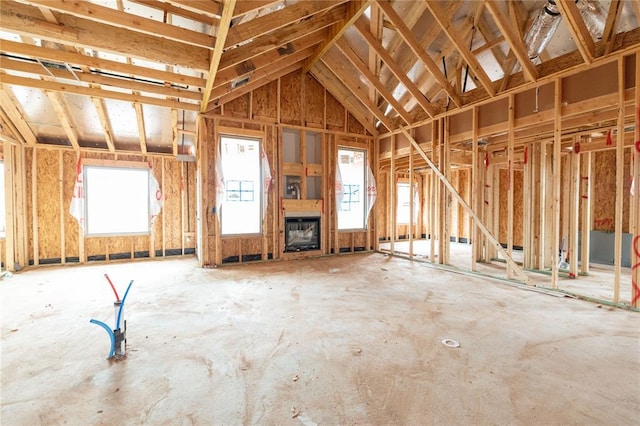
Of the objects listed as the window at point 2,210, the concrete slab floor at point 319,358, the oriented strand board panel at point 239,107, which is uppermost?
the oriented strand board panel at point 239,107

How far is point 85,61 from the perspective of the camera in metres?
3.67

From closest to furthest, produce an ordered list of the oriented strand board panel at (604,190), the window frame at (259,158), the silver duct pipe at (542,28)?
the silver duct pipe at (542,28) < the window frame at (259,158) < the oriented strand board panel at (604,190)

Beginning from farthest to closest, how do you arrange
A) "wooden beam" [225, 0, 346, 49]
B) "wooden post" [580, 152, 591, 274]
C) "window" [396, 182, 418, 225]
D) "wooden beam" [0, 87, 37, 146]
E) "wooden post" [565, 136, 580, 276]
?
"window" [396, 182, 418, 225], "wooden post" [580, 152, 591, 274], "wooden post" [565, 136, 580, 276], "wooden beam" [0, 87, 37, 146], "wooden beam" [225, 0, 346, 49]

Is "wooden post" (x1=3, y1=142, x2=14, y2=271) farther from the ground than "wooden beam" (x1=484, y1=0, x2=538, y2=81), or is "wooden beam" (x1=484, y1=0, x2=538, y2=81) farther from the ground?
"wooden beam" (x1=484, y1=0, x2=538, y2=81)

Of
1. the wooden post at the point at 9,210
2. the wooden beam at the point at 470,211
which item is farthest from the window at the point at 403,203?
the wooden post at the point at 9,210

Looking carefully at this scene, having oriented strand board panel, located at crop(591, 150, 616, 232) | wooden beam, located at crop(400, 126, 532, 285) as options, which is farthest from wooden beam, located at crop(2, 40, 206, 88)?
oriented strand board panel, located at crop(591, 150, 616, 232)

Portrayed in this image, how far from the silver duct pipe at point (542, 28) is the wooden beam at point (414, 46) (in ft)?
3.98

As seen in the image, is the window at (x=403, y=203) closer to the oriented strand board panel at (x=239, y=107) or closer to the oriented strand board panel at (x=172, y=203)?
the oriented strand board panel at (x=239, y=107)

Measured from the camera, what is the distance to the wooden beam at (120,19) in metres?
2.73

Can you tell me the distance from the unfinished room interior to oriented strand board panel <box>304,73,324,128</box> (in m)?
0.05

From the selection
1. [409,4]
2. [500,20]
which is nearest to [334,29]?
[409,4]

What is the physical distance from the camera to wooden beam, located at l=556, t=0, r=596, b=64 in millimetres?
3326

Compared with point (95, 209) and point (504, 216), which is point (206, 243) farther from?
point (504, 216)

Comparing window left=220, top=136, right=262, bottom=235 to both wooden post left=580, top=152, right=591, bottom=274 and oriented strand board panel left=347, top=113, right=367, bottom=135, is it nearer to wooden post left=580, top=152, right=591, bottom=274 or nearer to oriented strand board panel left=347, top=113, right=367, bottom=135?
oriented strand board panel left=347, top=113, right=367, bottom=135
